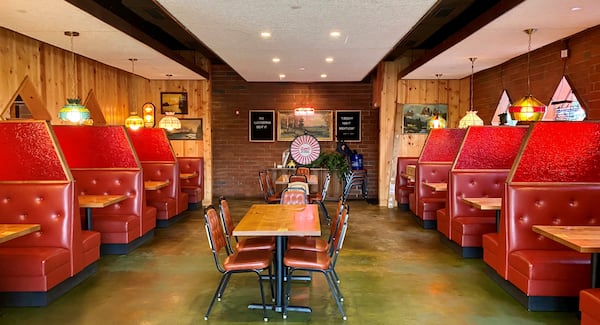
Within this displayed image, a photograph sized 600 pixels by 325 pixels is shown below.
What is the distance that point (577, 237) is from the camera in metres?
3.16

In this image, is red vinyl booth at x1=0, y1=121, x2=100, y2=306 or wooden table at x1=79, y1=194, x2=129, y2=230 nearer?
red vinyl booth at x1=0, y1=121, x2=100, y2=306

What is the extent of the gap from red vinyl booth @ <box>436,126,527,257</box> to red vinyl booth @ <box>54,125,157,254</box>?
443cm

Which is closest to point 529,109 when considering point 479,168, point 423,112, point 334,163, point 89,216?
point 479,168

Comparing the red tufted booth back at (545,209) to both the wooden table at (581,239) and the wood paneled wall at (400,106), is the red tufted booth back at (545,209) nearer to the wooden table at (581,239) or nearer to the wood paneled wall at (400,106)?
the wooden table at (581,239)

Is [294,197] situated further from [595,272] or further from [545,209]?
[595,272]

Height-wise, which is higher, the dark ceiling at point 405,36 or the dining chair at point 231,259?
the dark ceiling at point 405,36

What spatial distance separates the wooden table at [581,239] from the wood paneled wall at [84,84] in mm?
6530

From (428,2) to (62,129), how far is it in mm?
5019

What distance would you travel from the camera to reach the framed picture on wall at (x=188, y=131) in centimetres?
1033

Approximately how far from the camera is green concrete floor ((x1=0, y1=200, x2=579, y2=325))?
373cm

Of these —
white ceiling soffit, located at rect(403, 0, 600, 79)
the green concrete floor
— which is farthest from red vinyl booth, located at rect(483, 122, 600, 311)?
white ceiling soffit, located at rect(403, 0, 600, 79)

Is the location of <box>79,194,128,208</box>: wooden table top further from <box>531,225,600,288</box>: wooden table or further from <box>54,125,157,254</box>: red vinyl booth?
<box>531,225,600,288</box>: wooden table

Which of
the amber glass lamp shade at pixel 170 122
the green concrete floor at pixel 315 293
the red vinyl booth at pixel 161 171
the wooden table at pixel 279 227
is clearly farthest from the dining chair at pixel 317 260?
the amber glass lamp shade at pixel 170 122

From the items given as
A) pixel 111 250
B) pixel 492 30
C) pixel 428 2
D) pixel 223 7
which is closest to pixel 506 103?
pixel 492 30
